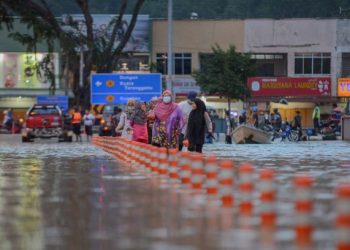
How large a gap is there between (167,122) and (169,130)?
19cm

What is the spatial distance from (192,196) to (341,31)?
61773 mm

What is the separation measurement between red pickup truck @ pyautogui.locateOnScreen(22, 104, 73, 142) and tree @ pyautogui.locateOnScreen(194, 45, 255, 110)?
1670 cm

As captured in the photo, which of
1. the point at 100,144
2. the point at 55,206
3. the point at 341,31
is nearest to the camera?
the point at 55,206

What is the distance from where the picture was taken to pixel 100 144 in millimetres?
33562

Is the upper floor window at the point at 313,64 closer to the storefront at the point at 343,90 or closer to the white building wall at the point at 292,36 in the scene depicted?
the white building wall at the point at 292,36

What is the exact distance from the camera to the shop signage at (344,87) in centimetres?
6675

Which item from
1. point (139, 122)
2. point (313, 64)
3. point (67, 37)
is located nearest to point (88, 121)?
point (67, 37)

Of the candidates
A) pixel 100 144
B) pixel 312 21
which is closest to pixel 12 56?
pixel 312 21

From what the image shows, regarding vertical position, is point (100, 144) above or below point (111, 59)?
below

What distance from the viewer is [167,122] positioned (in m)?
19.2

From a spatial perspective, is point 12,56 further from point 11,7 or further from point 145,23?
point 11,7

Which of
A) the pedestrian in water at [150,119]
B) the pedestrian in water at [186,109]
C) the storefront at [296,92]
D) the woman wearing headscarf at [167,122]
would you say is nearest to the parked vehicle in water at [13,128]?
the storefront at [296,92]

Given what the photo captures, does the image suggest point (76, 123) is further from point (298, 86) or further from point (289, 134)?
point (298, 86)

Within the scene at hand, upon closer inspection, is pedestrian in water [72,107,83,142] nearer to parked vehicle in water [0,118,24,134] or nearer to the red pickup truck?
the red pickup truck
